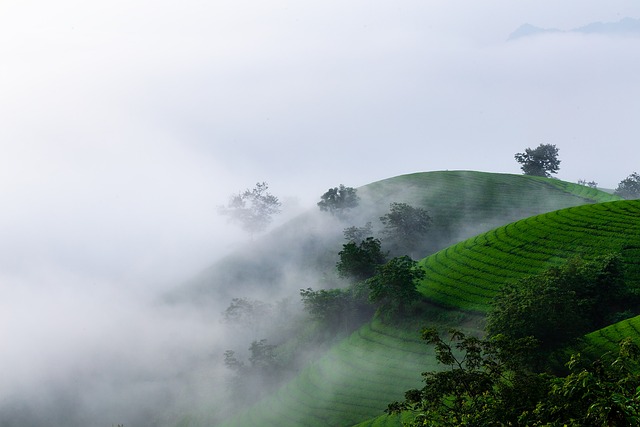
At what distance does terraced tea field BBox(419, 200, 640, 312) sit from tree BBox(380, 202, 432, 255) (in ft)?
95.4

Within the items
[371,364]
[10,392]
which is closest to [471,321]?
[371,364]

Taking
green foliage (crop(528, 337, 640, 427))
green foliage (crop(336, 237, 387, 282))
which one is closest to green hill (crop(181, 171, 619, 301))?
green foliage (crop(336, 237, 387, 282))

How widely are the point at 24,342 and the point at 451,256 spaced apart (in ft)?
287

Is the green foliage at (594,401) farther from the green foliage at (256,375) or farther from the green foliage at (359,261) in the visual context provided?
the green foliage at (359,261)

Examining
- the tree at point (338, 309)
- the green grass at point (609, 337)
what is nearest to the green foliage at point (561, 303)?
the green grass at point (609, 337)

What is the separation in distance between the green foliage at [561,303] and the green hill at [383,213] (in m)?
57.1

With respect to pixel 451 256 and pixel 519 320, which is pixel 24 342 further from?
pixel 519 320

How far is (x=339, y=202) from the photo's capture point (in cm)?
14288

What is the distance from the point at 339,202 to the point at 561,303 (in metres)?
92.2

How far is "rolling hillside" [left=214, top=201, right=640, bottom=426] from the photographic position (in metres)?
67.4

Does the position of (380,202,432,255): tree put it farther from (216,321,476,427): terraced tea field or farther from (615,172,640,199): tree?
(615,172,640,199): tree

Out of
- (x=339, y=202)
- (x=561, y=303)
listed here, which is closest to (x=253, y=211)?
(x=339, y=202)

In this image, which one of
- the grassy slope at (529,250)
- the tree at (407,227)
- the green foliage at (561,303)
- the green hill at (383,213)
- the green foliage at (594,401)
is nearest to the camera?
the green foliage at (594,401)

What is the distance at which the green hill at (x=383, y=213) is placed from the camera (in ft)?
416
